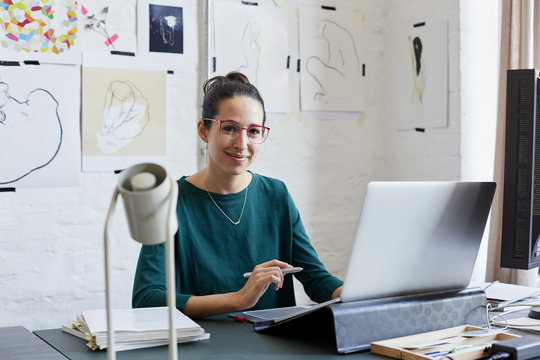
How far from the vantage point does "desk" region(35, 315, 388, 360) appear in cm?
119

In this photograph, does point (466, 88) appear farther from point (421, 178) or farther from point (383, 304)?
point (383, 304)

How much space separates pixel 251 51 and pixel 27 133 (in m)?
1.11

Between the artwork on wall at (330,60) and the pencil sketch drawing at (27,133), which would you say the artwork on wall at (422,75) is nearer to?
the artwork on wall at (330,60)

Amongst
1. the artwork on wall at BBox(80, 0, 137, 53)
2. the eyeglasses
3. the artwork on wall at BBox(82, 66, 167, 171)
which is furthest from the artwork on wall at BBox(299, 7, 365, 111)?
the eyeglasses

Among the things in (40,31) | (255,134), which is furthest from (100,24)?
(255,134)

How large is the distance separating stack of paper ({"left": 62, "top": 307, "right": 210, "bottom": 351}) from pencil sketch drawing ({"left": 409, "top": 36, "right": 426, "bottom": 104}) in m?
2.23

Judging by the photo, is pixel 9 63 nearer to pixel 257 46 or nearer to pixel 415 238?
pixel 257 46

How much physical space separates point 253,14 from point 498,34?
3.83 ft

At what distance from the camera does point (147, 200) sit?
794 millimetres

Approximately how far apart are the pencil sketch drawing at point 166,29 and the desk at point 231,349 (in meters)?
1.77

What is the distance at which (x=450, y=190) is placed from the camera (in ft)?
4.24

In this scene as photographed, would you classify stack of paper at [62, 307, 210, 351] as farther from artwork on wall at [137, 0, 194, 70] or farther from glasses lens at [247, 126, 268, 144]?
artwork on wall at [137, 0, 194, 70]

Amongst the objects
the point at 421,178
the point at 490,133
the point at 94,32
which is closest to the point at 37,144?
the point at 94,32

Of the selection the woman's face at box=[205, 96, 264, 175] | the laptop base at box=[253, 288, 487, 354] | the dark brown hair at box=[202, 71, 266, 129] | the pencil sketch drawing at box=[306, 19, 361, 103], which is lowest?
the laptop base at box=[253, 288, 487, 354]
